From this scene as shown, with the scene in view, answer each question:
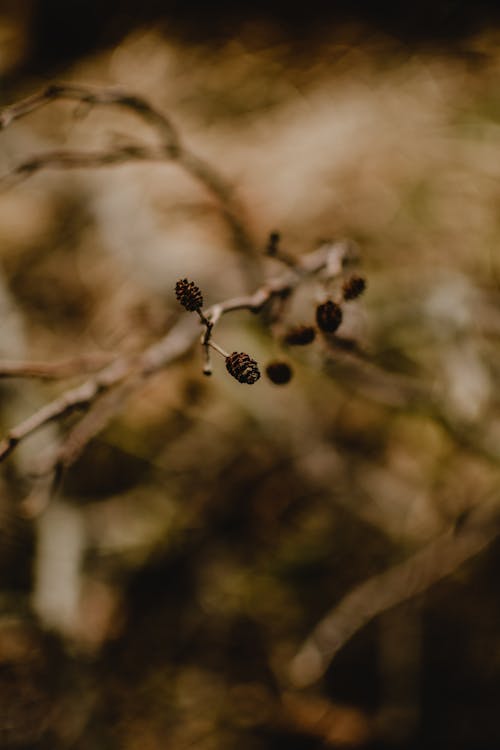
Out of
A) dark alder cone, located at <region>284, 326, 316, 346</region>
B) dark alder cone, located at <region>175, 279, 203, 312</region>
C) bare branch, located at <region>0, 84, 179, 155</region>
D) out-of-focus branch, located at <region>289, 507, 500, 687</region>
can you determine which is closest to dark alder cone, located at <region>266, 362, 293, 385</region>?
dark alder cone, located at <region>284, 326, 316, 346</region>

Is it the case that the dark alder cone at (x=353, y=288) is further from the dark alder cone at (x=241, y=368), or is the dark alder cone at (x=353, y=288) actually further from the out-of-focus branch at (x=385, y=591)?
the out-of-focus branch at (x=385, y=591)

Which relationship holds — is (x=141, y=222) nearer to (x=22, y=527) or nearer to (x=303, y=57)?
(x=303, y=57)

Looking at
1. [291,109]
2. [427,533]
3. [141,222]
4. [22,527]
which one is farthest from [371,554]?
[291,109]

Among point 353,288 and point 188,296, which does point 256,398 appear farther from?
point 188,296

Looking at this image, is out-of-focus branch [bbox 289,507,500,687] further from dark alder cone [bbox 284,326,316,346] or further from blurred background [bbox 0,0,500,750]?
dark alder cone [bbox 284,326,316,346]

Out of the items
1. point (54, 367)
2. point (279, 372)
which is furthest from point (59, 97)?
point (279, 372)
